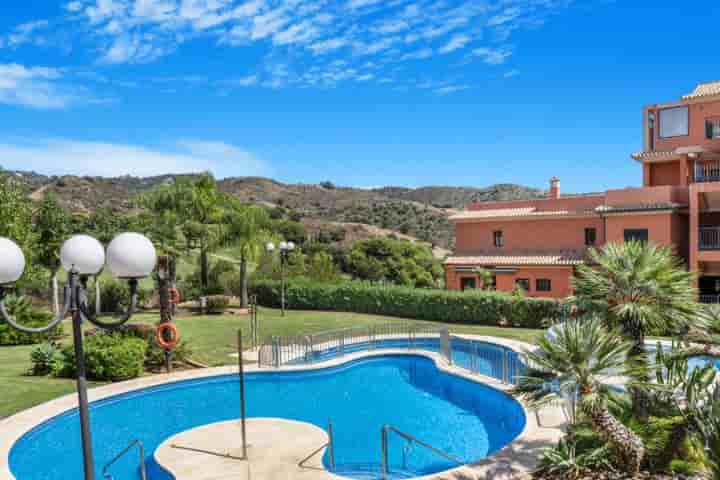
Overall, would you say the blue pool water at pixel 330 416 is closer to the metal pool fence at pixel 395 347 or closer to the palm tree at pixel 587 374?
the metal pool fence at pixel 395 347

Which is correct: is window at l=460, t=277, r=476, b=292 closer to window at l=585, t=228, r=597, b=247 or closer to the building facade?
the building facade

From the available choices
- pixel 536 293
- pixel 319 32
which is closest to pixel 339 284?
pixel 536 293

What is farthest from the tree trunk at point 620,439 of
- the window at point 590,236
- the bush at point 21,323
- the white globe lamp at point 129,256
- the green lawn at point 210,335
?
the window at point 590,236

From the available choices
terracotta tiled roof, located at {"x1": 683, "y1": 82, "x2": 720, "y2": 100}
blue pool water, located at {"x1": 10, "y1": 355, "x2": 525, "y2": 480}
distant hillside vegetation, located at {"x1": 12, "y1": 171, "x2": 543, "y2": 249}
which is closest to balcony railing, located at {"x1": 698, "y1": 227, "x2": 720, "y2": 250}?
terracotta tiled roof, located at {"x1": 683, "y1": 82, "x2": 720, "y2": 100}

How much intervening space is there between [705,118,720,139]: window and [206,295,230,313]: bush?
84.6 ft

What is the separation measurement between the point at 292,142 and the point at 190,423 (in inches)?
1611

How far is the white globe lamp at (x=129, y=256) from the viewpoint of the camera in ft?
15.7

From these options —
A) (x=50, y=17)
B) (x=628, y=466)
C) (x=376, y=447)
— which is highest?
(x=50, y=17)

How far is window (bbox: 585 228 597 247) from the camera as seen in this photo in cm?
2808

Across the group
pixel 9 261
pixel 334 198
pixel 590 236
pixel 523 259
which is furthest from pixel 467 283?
pixel 334 198

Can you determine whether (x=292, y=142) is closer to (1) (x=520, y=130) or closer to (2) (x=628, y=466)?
(1) (x=520, y=130)

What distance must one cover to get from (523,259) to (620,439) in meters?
22.9

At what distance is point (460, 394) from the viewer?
13.8 metres

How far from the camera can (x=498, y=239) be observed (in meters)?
31.6
